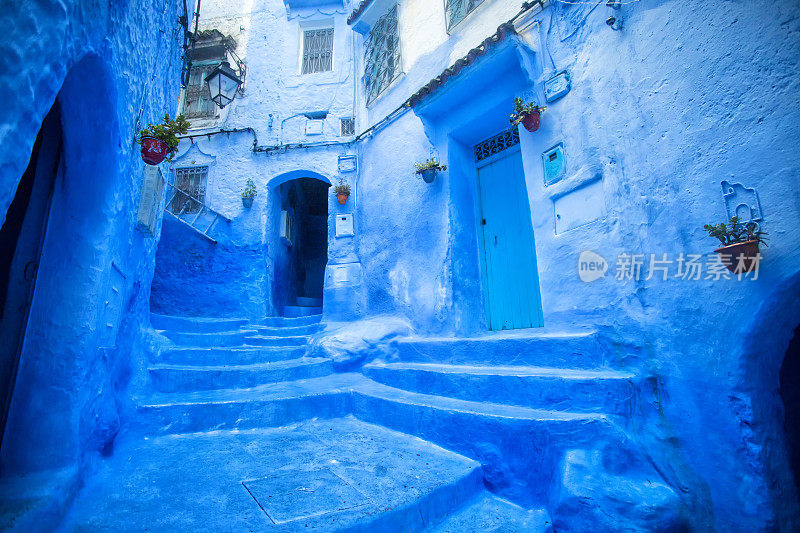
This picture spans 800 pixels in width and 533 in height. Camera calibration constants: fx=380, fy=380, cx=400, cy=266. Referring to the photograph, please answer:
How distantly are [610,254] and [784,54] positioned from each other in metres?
1.51

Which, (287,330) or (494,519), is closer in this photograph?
(494,519)

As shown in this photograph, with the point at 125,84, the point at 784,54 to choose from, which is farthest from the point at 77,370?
the point at 784,54

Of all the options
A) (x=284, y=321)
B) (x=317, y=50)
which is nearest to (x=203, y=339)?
(x=284, y=321)

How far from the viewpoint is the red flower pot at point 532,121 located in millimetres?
3801

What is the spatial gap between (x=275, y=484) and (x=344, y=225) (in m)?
5.32

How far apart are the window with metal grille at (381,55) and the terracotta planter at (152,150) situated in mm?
4578

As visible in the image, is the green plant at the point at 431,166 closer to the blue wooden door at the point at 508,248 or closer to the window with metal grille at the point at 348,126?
the blue wooden door at the point at 508,248

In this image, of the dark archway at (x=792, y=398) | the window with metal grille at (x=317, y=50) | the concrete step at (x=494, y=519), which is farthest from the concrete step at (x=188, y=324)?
the window with metal grille at (x=317, y=50)

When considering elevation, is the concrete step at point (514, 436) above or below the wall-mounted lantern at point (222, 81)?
below

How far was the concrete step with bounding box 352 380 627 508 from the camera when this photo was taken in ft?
7.28

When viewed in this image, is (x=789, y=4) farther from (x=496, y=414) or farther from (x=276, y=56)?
(x=276, y=56)

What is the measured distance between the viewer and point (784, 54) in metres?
2.14

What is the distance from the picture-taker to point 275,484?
2.14 m

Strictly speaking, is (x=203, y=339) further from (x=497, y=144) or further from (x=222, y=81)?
(x=497, y=144)
